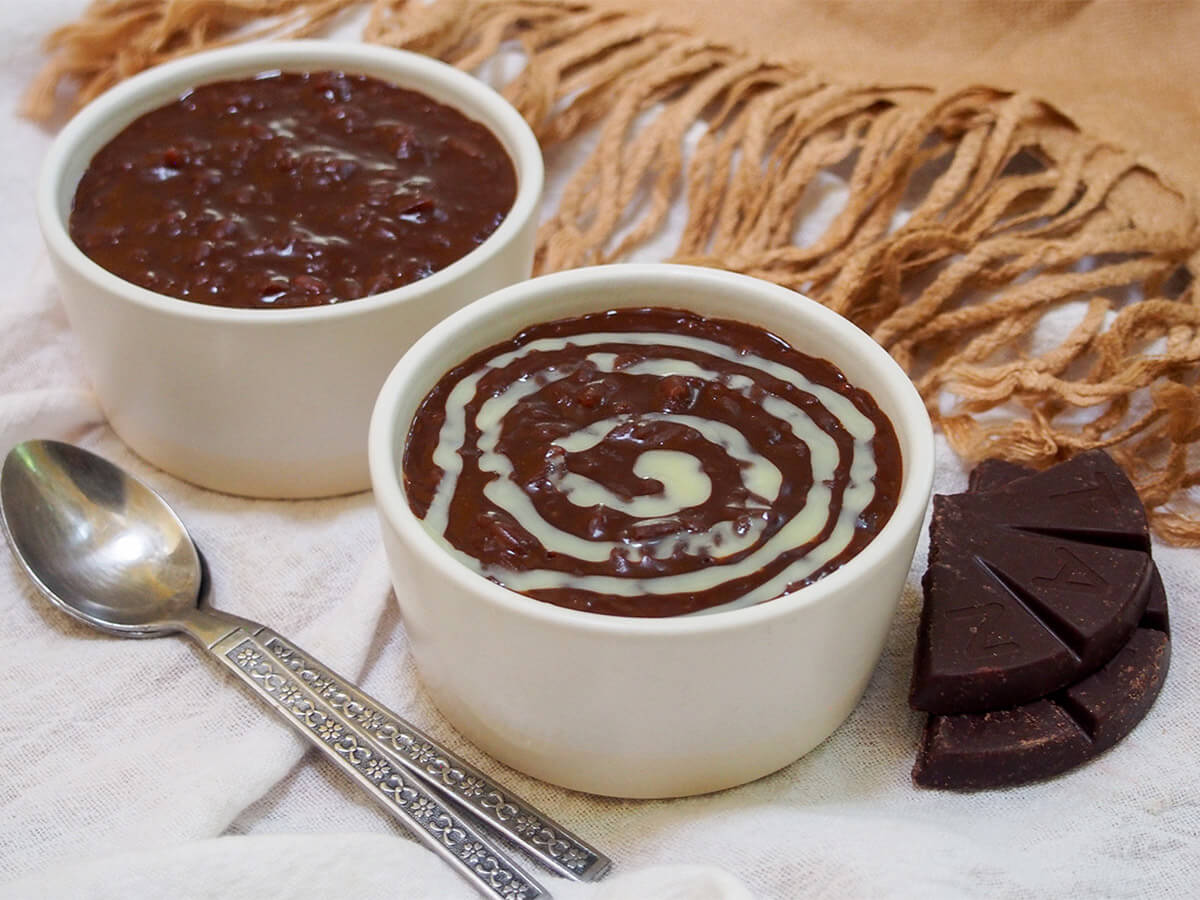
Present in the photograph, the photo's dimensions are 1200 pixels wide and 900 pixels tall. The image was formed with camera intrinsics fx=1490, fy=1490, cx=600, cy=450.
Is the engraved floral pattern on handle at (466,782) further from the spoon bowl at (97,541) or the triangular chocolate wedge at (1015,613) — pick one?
the triangular chocolate wedge at (1015,613)

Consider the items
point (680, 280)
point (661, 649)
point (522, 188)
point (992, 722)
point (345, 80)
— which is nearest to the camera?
point (661, 649)

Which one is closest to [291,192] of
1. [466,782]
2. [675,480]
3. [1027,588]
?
[675,480]

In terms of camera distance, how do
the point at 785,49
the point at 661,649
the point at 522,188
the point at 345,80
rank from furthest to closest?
the point at 785,49 < the point at 345,80 < the point at 522,188 < the point at 661,649

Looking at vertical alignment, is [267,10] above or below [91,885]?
above

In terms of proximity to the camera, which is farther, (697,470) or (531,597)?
(697,470)

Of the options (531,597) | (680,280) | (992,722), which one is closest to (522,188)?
(680,280)

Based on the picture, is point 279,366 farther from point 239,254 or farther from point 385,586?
point 385,586
